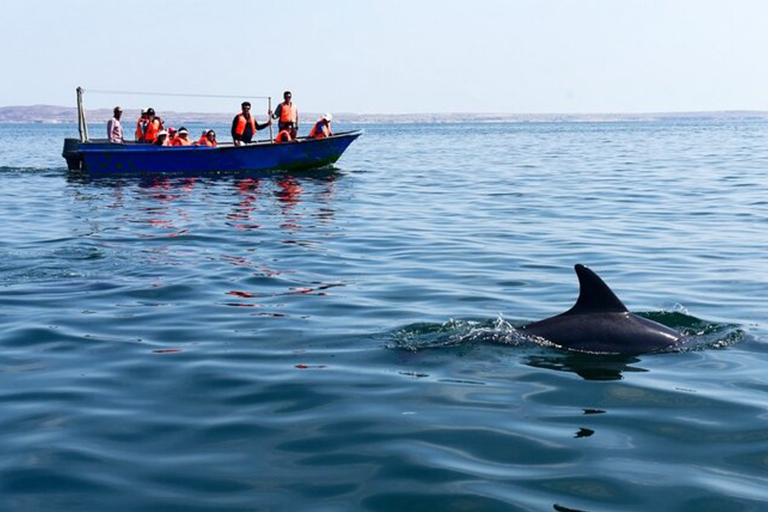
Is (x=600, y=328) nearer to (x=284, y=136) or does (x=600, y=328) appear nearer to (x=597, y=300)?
(x=597, y=300)

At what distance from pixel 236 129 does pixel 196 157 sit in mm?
1813

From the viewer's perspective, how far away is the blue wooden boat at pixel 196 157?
31109mm

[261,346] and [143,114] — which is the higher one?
[143,114]

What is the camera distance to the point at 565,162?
42875 mm

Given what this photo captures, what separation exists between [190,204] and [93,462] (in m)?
17.5

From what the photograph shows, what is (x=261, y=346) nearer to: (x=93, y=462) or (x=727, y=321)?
(x=93, y=462)

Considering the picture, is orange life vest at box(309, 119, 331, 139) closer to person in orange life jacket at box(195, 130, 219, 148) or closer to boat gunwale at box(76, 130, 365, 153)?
boat gunwale at box(76, 130, 365, 153)

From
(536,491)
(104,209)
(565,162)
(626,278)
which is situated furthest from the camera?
(565,162)

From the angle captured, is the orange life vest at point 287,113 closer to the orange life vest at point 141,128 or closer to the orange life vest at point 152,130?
the orange life vest at point 152,130

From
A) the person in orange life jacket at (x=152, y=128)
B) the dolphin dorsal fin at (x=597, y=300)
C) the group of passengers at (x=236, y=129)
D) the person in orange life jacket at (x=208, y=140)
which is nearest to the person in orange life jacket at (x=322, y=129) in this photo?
the group of passengers at (x=236, y=129)

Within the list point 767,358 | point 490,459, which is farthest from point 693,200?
point 490,459

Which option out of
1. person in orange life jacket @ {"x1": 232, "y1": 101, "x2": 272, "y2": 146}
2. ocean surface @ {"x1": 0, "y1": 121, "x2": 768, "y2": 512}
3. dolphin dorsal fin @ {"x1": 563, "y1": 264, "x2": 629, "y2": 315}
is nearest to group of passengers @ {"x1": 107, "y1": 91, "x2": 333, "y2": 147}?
person in orange life jacket @ {"x1": 232, "y1": 101, "x2": 272, "y2": 146}

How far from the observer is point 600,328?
28.1 ft

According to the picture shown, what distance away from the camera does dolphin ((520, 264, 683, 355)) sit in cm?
854
